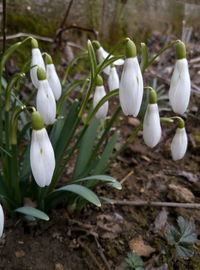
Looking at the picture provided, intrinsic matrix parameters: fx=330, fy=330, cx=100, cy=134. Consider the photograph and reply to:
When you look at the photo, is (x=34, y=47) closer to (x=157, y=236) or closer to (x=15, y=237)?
(x=15, y=237)

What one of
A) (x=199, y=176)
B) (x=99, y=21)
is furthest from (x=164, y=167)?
(x=99, y=21)

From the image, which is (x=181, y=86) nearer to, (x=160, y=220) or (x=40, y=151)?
(x=40, y=151)

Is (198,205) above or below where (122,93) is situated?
below

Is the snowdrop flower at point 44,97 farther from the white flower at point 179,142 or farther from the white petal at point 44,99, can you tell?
the white flower at point 179,142

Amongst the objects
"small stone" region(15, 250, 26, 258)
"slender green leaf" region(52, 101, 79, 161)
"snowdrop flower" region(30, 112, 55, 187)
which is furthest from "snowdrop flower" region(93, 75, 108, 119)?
"small stone" region(15, 250, 26, 258)

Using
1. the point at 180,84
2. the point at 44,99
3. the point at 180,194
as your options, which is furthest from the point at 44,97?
the point at 180,194

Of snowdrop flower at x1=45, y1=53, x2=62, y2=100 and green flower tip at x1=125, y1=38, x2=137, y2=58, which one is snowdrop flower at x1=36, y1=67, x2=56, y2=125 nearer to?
snowdrop flower at x1=45, y1=53, x2=62, y2=100

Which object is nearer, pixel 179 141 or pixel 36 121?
pixel 36 121
